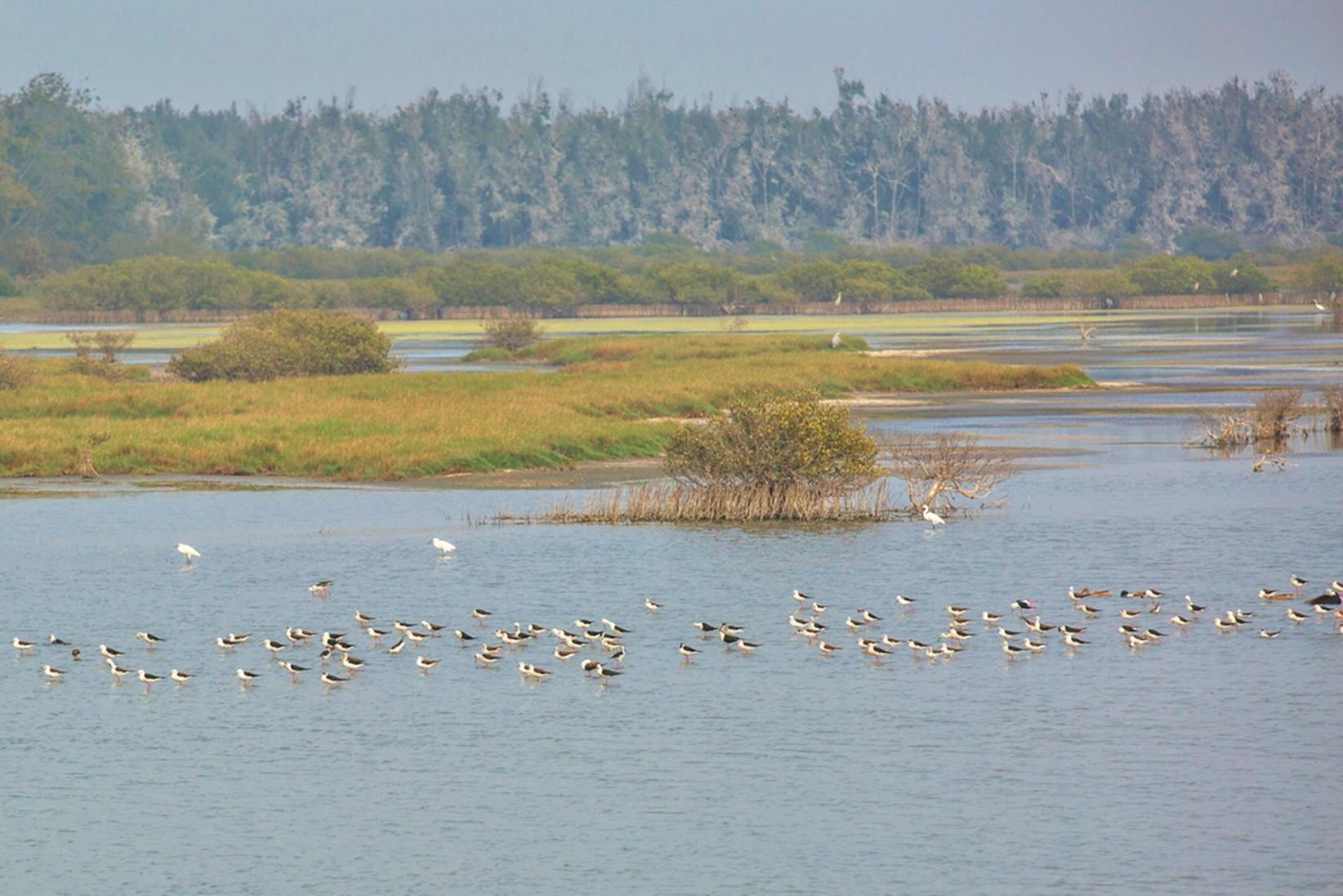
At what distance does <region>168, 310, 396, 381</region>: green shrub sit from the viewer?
84312mm

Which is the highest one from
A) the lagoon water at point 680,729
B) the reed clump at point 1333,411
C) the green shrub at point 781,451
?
the green shrub at point 781,451

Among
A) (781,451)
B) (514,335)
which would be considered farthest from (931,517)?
(514,335)

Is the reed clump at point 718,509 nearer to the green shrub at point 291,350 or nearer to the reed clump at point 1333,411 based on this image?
the reed clump at point 1333,411

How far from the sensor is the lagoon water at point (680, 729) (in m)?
21.1

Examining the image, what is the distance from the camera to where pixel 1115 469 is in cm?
5794

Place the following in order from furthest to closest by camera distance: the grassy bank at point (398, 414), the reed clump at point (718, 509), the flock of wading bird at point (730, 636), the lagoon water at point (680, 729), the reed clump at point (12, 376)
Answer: the reed clump at point (12, 376)
the grassy bank at point (398, 414)
the reed clump at point (718, 509)
the flock of wading bird at point (730, 636)
the lagoon water at point (680, 729)

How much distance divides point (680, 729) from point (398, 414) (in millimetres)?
39290

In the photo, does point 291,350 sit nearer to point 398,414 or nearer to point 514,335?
point 398,414

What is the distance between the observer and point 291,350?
8638cm

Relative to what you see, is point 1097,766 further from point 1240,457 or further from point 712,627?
point 1240,457

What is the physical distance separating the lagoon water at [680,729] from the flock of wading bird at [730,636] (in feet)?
0.83

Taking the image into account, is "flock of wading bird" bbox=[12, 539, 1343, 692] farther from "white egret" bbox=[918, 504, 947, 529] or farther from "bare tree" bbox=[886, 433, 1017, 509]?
"bare tree" bbox=[886, 433, 1017, 509]

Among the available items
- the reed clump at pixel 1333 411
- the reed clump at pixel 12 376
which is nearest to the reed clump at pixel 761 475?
the reed clump at pixel 1333 411

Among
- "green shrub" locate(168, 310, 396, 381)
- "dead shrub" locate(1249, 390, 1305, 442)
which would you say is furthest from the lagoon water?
"green shrub" locate(168, 310, 396, 381)
